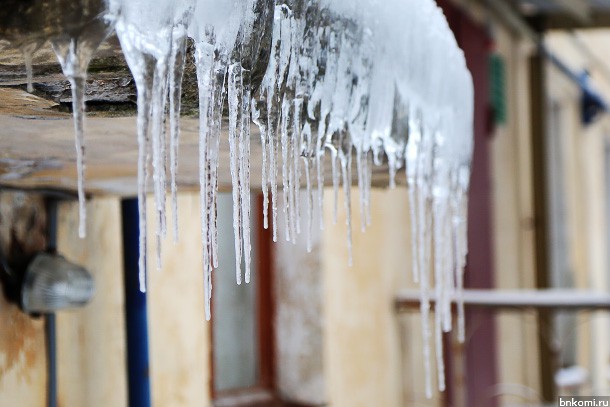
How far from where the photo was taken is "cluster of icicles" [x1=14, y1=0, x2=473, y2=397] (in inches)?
42.3

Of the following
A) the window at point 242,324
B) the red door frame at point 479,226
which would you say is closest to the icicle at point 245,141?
the window at point 242,324

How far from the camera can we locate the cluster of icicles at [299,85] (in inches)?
42.3

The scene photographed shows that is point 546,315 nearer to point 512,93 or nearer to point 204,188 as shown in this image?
point 512,93

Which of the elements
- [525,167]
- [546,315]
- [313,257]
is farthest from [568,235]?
[313,257]

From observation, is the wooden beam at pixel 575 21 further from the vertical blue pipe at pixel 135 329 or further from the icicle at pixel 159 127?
the icicle at pixel 159 127

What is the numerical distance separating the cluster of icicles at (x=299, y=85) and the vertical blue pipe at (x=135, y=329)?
0.97 m

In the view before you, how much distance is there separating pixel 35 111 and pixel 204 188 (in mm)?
282

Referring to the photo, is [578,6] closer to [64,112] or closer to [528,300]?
[528,300]

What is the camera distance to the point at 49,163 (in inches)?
77.5

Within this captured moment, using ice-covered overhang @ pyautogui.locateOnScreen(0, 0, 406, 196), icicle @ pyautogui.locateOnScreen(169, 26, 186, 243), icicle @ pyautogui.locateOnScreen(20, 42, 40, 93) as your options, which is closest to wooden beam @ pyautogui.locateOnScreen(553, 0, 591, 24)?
ice-covered overhang @ pyautogui.locateOnScreen(0, 0, 406, 196)

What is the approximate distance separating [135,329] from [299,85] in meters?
1.54

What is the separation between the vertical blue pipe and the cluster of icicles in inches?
38.2

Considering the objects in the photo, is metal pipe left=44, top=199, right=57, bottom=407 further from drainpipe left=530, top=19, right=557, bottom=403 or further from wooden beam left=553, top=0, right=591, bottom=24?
drainpipe left=530, top=19, right=557, bottom=403

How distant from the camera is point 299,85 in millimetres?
1319
